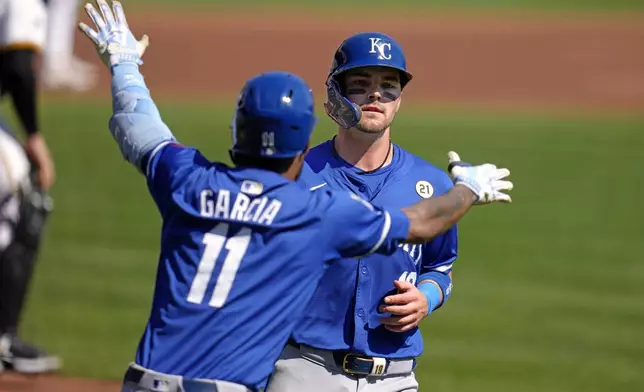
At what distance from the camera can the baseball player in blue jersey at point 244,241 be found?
13.3 ft

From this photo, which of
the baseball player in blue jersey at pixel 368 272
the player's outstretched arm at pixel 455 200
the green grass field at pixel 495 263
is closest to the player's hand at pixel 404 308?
the baseball player in blue jersey at pixel 368 272

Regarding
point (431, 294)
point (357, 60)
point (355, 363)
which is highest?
point (357, 60)

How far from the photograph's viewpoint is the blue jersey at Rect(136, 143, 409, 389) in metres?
4.06

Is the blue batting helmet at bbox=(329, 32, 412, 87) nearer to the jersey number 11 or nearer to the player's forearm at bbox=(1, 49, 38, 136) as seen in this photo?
the jersey number 11

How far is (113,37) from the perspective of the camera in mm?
4758

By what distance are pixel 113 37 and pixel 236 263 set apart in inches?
48.3

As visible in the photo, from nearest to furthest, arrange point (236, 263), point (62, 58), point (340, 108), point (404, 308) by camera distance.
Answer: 1. point (236, 263)
2. point (404, 308)
3. point (340, 108)
4. point (62, 58)

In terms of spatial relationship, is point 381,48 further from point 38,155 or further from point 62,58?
point 62,58

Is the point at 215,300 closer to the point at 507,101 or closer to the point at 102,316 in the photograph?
the point at 102,316

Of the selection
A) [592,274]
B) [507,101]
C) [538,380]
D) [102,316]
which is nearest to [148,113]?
[538,380]

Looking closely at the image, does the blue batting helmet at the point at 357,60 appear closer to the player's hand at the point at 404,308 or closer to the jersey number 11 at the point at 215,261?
the player's hand at the point at 404,308

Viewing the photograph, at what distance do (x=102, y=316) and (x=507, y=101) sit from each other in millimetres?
12741

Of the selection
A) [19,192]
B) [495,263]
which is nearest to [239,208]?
[19,192]

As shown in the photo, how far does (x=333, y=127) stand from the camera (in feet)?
61.1
